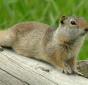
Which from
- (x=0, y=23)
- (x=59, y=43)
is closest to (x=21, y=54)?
(x=59, y=43)

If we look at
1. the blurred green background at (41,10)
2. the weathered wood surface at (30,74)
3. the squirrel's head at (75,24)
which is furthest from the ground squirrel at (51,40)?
the blurred green background at (41,10)

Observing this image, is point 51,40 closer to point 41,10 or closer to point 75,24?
point 75,24

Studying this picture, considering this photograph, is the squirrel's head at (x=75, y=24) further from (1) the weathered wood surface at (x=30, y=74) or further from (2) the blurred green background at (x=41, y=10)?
(2) the blurred green background at (x=41, y=10)

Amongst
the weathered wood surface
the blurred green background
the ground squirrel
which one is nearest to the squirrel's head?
the ground squirrel

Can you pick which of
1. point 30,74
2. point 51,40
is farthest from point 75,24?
point 30,74

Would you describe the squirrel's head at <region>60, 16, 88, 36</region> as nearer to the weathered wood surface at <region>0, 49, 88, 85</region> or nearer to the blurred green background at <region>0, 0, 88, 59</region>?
the weathered wood surface at <region>0, 49, 88, 85</region>
